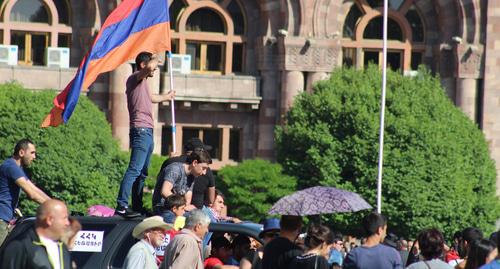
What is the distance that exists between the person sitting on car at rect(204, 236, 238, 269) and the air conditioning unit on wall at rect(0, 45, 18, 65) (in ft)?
106

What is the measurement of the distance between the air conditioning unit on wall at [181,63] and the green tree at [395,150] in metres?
3.66

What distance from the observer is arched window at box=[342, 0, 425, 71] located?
55.6 metres

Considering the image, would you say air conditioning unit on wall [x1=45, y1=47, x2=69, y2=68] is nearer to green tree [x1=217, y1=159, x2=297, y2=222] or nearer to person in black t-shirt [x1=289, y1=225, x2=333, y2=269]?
green tree [x1=217, y1=159, x2=297, y2=222]

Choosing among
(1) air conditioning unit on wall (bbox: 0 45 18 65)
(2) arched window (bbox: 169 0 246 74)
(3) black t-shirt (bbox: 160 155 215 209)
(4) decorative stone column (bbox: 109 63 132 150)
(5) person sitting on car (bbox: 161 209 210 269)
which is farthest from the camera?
(2) arched window (bbox: 169 0 246 74)

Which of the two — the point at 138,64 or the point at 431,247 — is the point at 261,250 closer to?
the point at 431,247

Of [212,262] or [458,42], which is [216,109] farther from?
[212,262]

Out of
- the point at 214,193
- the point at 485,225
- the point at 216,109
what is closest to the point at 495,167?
the point at 485,225

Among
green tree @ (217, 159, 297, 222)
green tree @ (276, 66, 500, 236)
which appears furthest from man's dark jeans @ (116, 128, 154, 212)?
green tree @ (217, 159, 297, 222)

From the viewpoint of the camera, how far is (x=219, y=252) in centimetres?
1988

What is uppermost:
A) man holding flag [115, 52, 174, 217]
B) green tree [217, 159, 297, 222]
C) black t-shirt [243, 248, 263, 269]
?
man holding flag [115, 52, 174, 217]

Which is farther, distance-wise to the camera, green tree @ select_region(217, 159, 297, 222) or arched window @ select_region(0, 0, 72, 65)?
arched window @ select_region(0, 0, 72, 65)

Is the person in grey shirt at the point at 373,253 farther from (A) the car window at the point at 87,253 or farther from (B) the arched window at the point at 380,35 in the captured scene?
(B) the arched window at the point at 380,35

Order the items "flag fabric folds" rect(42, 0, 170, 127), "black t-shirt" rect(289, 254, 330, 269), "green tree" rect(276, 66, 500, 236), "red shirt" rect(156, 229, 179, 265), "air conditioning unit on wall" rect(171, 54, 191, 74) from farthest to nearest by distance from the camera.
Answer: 1. "air conditioning unit on wall" rect(171, 54, 191, 74)
2. "green tree" rect(276, 66, 500, 236)
3. "flag fabric folds" rect(42, 0, 170, 127)
4. "red shirt" rect(156, 229, 179, 265)
5. "black t-shirt" rect(289, 254, 330, 269)

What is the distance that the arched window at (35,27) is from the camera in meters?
Answer: 52.3
